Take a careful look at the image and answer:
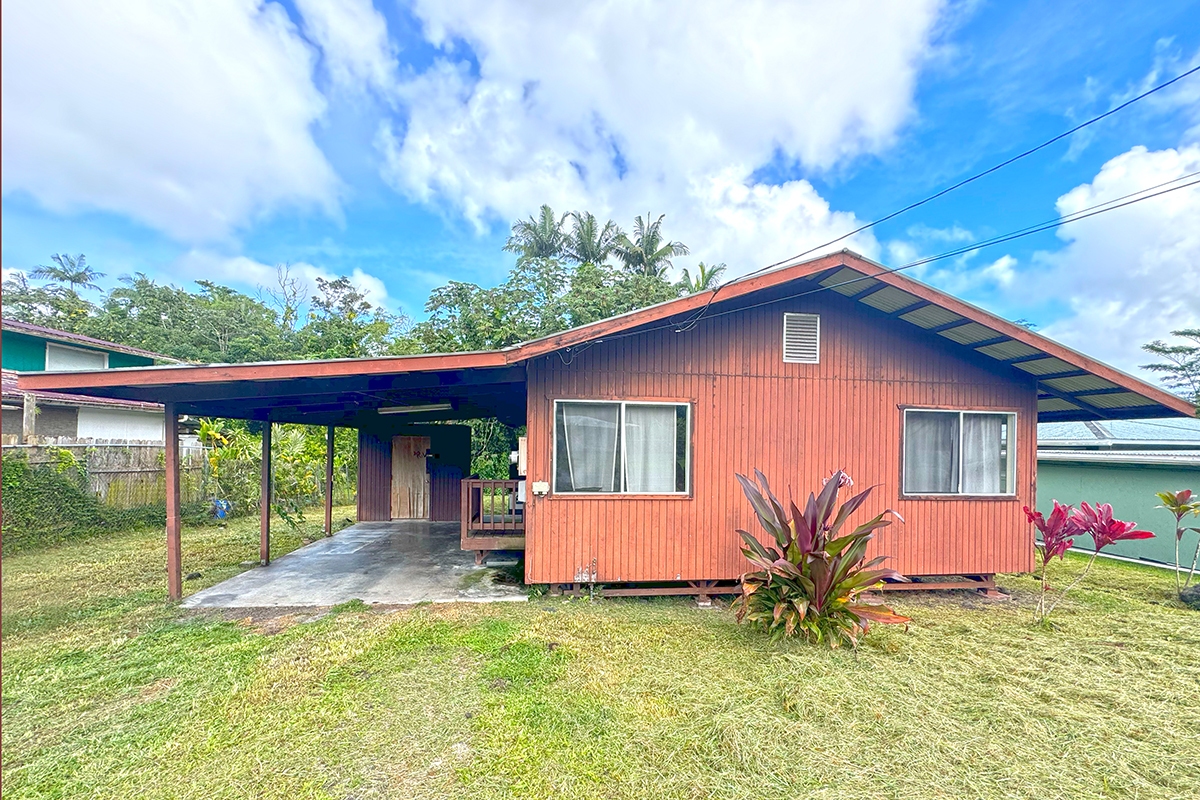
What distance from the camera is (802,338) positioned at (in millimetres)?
5316

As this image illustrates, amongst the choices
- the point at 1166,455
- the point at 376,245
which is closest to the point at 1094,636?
the point at 1166,455

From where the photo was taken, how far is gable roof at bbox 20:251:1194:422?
4.12m

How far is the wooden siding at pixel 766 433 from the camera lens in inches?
196

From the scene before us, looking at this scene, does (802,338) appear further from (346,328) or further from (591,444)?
(346,328)

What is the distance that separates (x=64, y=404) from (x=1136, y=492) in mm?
18800

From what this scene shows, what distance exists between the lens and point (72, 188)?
1.64m

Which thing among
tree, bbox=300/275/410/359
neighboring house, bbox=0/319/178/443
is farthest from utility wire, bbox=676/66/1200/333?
tree, bbox=300/275/410/359

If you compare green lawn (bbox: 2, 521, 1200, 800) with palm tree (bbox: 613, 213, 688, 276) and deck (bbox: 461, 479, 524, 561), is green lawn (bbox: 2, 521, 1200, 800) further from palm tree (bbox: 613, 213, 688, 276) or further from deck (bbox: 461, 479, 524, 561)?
palm tree (bbox: 613, 213, 688, 276)

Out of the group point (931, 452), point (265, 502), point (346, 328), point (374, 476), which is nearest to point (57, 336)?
Result: point (346, 328)

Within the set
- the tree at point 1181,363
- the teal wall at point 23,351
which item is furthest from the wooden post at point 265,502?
the tree at point 1181,363

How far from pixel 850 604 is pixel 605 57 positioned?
8.54 metres

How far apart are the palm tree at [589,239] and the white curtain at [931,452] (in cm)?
1332

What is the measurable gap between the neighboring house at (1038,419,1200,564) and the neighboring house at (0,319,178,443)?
53.6 feet

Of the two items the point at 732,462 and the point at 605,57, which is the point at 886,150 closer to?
the point at 605,57
